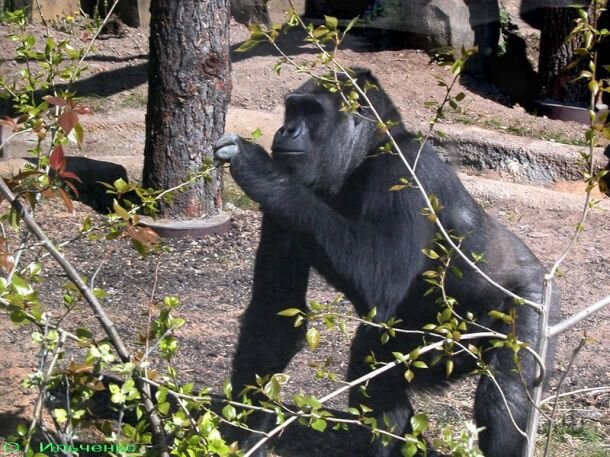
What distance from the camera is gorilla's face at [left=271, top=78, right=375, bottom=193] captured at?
11.0 ft

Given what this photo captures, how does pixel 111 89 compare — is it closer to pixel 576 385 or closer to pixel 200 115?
pixel 200 115

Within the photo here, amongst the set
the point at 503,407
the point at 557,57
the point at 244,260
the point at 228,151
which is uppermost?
the point at 557,57

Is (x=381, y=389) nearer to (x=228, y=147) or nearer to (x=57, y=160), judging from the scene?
(x=228, y=147)

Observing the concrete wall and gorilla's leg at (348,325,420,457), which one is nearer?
gorilla's leg at (348,325,420,457)

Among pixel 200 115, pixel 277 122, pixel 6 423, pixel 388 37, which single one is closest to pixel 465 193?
pixel 6 423

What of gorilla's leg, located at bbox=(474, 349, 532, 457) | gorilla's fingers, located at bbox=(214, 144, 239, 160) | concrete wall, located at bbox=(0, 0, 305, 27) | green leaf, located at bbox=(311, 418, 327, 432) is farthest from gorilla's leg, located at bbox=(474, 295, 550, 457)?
concrete wall, located at bbox=(0, 0, 305, 27)

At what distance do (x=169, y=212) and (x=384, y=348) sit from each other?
234cm

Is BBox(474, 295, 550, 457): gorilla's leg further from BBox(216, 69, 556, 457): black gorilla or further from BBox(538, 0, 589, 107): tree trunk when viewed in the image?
BBox(538, 0, 589, 107): tree trunk

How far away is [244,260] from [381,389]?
178cm

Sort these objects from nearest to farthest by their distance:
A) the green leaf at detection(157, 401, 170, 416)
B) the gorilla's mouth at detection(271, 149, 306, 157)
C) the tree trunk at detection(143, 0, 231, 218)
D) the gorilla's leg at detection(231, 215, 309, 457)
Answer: the green leaf at detection(157, 401, 170, 416), the gorilla's mouth at detection(271, 149, 306, 157), the gorilla's leg at detection(231, 215, 309, 457), the tree trunk at detection(143, 0, 231, 218)

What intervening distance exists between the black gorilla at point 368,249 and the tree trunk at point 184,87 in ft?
5.80

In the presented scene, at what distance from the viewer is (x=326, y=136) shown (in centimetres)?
340

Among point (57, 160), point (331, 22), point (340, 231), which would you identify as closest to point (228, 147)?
point (340, 231)

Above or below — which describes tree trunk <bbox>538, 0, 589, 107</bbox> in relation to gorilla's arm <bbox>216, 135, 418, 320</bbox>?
above
